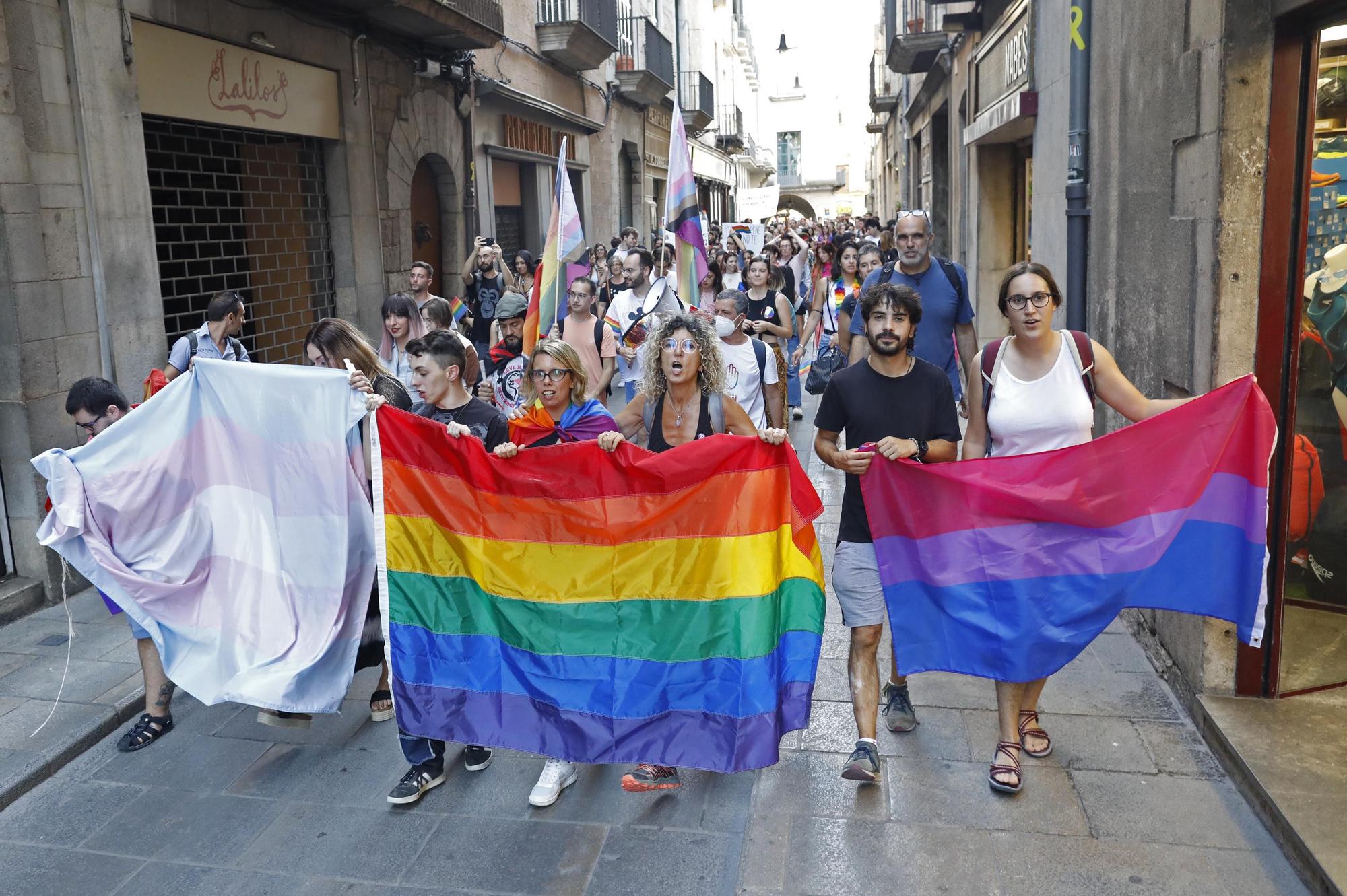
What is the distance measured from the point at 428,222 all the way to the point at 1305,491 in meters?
11.4

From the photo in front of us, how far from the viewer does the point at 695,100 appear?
3291 centimetres

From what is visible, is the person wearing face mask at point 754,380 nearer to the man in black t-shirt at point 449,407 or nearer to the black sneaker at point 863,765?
the man in black t-shirt at point 449,407

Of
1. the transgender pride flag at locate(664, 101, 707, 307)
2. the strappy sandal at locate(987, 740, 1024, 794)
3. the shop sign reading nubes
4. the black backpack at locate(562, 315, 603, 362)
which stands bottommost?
the strappy sandal at locate(987, 740, 1024, 794)

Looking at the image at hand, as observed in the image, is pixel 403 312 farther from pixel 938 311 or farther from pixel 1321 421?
pixel 1321 421

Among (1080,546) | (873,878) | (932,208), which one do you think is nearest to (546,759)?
(873,878)

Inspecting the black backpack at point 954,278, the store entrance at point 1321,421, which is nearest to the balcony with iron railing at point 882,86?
the black backpack at point 954,278

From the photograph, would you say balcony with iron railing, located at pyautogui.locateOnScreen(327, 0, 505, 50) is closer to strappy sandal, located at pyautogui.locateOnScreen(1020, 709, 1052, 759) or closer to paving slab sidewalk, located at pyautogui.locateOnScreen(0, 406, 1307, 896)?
paving slab sidewalk, located at pyautogui.locateOnScreen(0, 406, 1307, 896)

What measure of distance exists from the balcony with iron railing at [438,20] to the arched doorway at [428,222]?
1.54 m

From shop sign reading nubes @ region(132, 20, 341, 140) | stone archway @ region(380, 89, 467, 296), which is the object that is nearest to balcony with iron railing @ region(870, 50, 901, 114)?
stone archway @ region(380, 89, 467, 296)

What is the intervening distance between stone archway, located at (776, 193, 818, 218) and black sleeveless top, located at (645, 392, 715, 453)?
70059mm

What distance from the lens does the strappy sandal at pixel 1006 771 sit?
13.4ft

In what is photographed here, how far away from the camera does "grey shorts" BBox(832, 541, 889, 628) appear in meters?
4.30

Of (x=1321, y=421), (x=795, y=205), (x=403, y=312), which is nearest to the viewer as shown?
(x=1321, y=421)

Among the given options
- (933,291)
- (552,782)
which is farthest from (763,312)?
(552,782)
